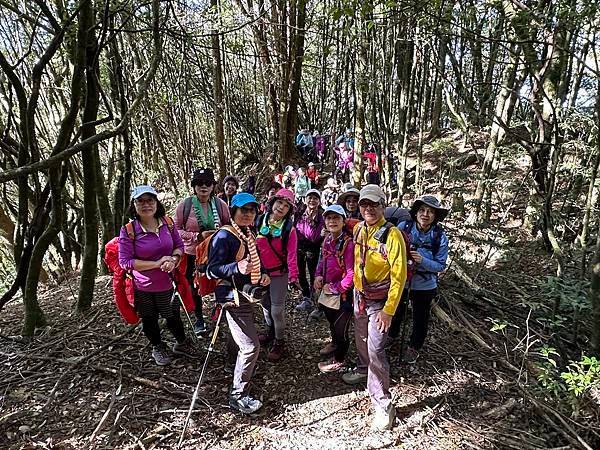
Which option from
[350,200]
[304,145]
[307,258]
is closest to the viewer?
[350,200]

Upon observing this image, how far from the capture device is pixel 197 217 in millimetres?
3936

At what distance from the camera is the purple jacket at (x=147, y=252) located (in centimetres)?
312

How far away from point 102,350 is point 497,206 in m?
9.03

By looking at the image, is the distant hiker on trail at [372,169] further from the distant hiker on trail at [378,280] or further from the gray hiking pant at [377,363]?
the gray hiking pant at [377,363]

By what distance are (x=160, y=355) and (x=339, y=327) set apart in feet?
5.34

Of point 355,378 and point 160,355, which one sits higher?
point 160,355

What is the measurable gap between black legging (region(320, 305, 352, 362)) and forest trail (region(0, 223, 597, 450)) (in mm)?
291

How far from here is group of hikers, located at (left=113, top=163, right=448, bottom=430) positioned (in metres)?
2.99

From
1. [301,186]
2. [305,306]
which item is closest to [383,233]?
[305,306]

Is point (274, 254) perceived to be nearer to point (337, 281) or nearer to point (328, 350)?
point (337, 281)

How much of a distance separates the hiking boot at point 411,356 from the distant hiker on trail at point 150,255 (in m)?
2.22

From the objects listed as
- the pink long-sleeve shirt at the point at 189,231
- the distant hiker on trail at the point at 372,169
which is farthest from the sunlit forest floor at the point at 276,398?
the distant hiker on trail at the point at 372,169

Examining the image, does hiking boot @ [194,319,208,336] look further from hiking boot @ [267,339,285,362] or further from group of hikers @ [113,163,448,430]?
hiking boot @ [267,339,285,362]

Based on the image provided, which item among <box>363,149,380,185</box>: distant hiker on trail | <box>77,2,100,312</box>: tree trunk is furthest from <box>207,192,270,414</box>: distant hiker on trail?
<box>363,149,380,185</box>: distant hiker on trail
